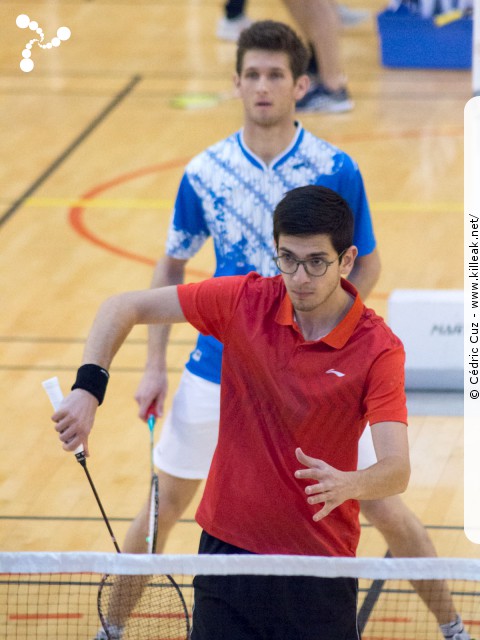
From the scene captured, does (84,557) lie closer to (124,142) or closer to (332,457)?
(332,457)

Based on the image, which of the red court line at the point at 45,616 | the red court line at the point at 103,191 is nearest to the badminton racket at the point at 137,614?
the red court line at the point at 45,616

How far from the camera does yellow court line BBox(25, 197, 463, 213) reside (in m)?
10.3

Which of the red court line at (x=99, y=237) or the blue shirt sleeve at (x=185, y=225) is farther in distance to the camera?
the red court line at (x=99, y=237)

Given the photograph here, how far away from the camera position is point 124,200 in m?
10.7

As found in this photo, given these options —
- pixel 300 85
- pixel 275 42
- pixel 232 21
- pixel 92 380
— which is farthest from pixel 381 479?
pixel 232 21

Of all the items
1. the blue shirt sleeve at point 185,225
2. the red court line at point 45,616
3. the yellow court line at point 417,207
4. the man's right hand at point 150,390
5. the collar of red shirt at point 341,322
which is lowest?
the yellow court line at point 417,207

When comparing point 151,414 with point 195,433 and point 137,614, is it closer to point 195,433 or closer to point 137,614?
point 195,433

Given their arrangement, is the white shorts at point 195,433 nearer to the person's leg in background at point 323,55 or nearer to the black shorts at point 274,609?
the black shorts at point 274,609

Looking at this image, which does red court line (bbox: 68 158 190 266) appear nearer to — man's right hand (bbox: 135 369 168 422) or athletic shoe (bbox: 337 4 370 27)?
man's right hand (bbox: 135 369 168 422)

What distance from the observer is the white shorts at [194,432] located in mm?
5035

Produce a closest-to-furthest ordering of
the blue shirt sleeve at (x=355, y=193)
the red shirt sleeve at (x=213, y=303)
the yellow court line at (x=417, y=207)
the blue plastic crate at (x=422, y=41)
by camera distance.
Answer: the red shirt sleeve at (x=213, y=303), the blue shirt sleeve at (x=355, y=193), the yellow court line at (x=417, y=207), the blue plastic crate at (x=422, y=41)

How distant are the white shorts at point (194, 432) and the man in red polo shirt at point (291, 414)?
1108 mm

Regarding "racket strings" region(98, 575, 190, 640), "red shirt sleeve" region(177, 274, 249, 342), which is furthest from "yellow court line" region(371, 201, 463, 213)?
"red shirt sleeve" region(177, 274, 249, 342)

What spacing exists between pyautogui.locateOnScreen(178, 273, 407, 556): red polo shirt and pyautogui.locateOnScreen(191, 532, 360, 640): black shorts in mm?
134
